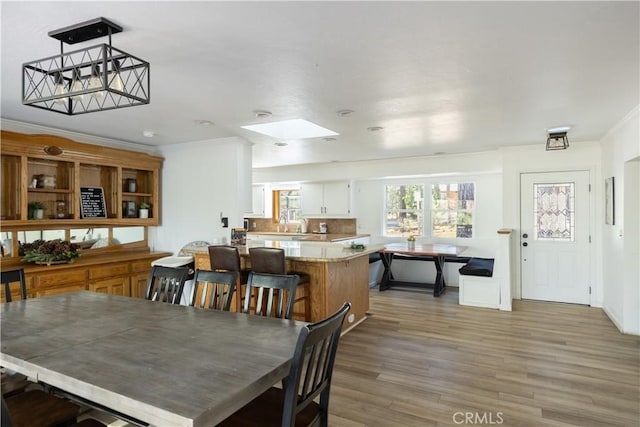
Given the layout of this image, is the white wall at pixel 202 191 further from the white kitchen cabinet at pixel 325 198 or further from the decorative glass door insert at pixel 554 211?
the decorative glass door insert at pixel 554 211

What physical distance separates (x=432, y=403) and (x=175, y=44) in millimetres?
2856

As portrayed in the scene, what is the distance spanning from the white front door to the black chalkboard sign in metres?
5.90

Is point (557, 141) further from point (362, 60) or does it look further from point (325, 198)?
point (325, 198)

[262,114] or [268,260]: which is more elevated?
[262,114]

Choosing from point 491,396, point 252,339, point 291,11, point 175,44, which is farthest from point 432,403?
point 175,44

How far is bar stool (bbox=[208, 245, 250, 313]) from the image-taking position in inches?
147

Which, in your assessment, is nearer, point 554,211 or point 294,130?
point 294,130

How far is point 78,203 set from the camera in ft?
14.7

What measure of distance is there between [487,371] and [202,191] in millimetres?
3933

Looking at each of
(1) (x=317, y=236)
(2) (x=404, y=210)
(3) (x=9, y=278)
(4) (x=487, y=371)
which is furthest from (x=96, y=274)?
(2) (x=404, y=210)

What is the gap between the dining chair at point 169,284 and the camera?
2645mm

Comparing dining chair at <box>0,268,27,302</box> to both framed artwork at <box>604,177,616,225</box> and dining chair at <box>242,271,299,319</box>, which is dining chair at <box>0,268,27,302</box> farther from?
framed artwork at <box>604,177,616,225</box>

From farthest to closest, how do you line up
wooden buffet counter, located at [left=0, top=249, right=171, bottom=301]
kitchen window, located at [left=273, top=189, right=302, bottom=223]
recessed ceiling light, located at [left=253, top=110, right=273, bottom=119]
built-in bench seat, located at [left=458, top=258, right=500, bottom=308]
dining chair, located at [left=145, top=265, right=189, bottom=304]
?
kitchen window, located at [left=273, top=189, right=302, bottom=223]
built-in bench seat, located at [left=458, top=258, right=500, bottom=308]
wooden buffet counter, located at [left=0, top=249, right=171, bottom=301]
recessed ceiling light, located at [left=253, top=110, right=273, bottom=119]
dining chair, located at [left=145, top=265, right=189, bottom=304]

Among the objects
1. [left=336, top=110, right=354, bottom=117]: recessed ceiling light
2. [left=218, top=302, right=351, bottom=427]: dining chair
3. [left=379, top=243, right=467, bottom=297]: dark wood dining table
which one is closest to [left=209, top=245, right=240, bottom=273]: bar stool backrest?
[left=336, top=110, right=354, bottom=117]: recessed ceiling light
